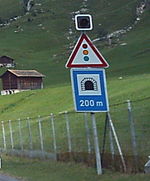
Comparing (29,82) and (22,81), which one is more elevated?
(22,81)

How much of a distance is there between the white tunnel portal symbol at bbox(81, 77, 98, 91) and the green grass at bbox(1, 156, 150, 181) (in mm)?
2499

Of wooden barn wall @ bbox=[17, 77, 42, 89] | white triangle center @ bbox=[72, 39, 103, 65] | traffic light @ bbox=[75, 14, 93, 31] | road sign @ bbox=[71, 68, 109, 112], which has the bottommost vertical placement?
road sign @ bbox=[71, 68, 109, 112]

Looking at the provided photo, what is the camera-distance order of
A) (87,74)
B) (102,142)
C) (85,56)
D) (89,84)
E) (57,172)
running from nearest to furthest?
(85,56) < (87,74) < (89,84) < (57,172) < (102,142)

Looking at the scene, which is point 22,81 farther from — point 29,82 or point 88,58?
point 88,58

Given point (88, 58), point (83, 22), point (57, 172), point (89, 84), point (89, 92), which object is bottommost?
point (57, 172)

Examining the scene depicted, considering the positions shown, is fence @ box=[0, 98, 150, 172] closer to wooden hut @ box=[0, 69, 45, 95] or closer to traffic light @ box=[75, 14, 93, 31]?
traffic light @ box=[75, 14, 93, 31]

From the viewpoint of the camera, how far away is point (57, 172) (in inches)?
829

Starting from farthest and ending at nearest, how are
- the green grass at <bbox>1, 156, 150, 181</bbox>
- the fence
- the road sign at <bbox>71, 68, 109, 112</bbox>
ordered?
the fence → the green grass at <bbox>1, 156, 150, 181</bbox> → the road sign at <bbox>71, 68, 109, 112</bbox>

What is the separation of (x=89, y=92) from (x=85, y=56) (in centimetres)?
95

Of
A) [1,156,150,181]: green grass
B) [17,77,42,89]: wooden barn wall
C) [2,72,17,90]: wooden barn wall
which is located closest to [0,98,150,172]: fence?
[1,156,150,181]: green grass

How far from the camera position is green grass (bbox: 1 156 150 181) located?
16783 millimetres

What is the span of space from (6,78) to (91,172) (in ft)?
378

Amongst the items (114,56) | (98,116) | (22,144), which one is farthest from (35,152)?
(114,56)

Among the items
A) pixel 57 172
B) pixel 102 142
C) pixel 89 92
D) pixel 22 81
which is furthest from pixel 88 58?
pixel 22 81
